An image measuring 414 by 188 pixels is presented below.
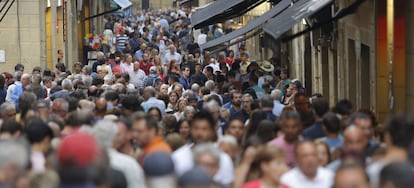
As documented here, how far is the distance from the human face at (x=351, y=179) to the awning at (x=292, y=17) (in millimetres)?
8179

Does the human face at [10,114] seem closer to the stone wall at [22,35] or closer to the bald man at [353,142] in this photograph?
the bald man at [353,142]

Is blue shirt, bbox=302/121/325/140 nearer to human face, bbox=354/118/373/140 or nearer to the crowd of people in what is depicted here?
the crowd of people

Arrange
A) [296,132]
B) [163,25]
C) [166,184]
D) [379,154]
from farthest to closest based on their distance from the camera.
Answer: [163,25], [296,132], [379,154], [166,184]

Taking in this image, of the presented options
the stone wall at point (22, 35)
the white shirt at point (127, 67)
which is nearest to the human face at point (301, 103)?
the white shirt at point (127, 67)

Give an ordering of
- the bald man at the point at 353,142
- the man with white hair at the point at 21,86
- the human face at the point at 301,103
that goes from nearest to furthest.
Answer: the bald man at the point at 353,142 → the human face at the point at 301,103 → the man with white hair at the point at 21,86

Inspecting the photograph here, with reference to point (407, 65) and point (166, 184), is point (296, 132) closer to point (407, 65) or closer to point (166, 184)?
point (166, 184)

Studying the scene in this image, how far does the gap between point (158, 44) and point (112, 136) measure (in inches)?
1284

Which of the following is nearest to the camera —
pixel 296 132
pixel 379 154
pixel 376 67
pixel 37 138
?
pixel 379 154

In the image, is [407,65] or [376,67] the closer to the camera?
[407,65]

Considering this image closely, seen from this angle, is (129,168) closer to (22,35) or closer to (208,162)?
(208,162)

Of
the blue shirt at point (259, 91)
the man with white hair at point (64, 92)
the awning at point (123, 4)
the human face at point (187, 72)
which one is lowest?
the blue shirt at point (259, 91)

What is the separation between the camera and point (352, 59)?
2328 centimetres

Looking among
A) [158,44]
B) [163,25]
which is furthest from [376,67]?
[163,25]

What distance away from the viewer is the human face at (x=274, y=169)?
33.4 ft
